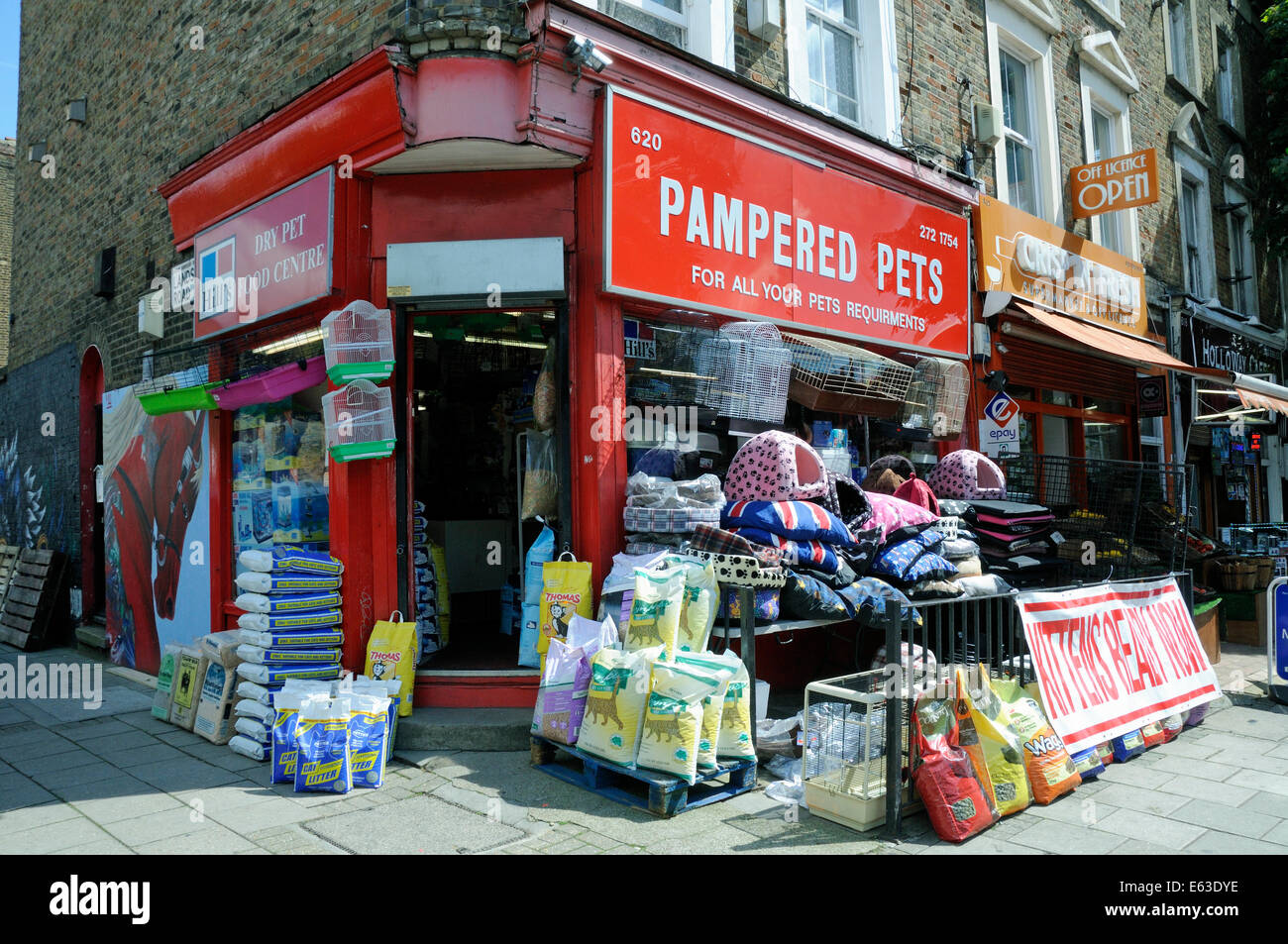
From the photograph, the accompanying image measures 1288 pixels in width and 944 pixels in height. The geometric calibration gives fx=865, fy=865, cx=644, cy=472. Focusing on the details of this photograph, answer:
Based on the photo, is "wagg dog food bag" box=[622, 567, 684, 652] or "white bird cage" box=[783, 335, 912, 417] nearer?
"wagg dog food bag" box=[622, 567, 684, 652]

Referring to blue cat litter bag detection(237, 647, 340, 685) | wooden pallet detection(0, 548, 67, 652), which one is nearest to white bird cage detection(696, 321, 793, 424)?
blue cat litter bag detection(237, 647, 340, 685)

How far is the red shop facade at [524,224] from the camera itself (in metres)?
5.89

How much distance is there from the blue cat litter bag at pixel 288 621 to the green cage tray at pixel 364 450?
110 centimetres

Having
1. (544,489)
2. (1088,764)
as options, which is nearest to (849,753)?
(1088,764)

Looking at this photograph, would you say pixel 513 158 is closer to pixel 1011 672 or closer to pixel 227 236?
pixel 227 236

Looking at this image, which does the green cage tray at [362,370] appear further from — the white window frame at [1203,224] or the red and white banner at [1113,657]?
the white window frame at [1203,224]

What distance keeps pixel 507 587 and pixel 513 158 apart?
3.58 metres

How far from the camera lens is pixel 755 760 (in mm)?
4934

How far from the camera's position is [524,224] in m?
6.26

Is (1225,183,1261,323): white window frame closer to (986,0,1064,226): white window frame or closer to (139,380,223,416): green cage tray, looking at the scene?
(986,0,1064,226): white window frame

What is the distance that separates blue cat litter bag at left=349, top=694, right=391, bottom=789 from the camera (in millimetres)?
4996

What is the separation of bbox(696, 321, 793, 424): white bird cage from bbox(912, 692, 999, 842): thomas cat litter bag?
319 centimetres

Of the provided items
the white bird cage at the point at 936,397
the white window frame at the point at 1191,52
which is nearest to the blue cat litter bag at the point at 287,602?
the white bird cage at the point at 936,397

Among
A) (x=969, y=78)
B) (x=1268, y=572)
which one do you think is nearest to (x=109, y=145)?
(x=969, y=78)
